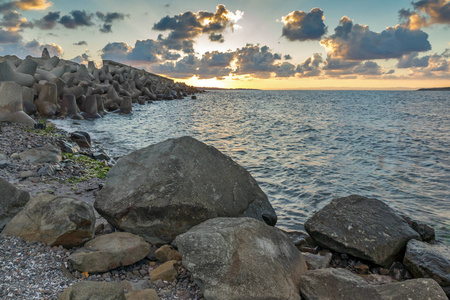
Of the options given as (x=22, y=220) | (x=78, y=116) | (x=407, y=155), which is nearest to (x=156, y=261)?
(x=22, y=220)

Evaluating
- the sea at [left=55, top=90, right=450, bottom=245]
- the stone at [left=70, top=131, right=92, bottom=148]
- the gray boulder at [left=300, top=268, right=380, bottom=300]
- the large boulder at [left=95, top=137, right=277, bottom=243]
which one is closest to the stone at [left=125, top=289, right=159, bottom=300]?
the large boulder at [left=95, top=137, right=277, bottom=243]

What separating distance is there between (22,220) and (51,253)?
2.65 ft

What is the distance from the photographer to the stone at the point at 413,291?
3711 mm

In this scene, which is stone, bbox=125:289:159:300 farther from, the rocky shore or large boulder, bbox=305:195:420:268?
large boulder, bbox=305:195:420:268

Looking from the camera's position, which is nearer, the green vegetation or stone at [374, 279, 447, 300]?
stone at [374, 279, 447, 300]

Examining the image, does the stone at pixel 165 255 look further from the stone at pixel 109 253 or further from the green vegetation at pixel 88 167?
the green vegetation at pixel 88 167

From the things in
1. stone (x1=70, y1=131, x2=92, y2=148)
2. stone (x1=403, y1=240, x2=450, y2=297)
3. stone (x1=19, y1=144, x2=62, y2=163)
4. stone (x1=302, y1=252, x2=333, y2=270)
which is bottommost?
stone (x1=403, y1=240, x2=450, y2=297)

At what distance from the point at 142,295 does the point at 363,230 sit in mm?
4080

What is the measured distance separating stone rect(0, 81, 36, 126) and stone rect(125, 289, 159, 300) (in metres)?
12.5

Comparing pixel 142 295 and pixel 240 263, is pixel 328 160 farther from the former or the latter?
pixel 142 295

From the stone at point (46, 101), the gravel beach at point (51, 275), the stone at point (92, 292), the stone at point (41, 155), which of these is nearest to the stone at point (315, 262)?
the gravel beach at point (51, 275)

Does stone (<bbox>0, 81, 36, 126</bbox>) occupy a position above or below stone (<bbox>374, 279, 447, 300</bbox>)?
above

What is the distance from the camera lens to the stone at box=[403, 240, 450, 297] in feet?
15.7

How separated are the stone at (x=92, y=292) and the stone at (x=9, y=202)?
2.53 meters
